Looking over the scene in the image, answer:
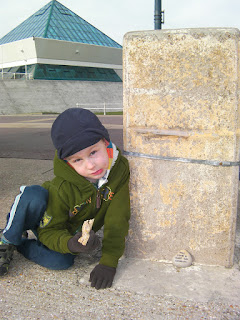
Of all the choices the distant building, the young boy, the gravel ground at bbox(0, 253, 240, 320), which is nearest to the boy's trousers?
the young boy

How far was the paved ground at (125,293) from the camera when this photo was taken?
172cm

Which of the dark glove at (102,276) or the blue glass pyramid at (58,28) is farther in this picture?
the blue glass pyramid at (58,28)

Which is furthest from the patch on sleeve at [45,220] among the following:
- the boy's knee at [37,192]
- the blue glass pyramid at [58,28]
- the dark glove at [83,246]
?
the blue glass pyramid at [58,28]

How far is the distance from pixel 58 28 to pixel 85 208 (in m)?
43.1

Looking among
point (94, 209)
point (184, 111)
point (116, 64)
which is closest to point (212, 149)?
point (184, 111)

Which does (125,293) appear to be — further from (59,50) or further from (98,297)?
(59,50)

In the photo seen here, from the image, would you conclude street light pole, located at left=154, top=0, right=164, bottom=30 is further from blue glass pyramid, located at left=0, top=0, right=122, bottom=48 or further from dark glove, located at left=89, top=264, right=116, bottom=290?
blue glass pyramid, located at left=0, top=0, right=122, bottom=48

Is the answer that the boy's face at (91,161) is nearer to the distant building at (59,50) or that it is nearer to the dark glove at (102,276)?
the dark glove at (102,276)

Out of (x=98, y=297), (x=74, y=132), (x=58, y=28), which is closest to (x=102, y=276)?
(x=98, y=297)

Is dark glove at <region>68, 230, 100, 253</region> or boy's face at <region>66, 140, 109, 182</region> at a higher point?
boy's face at <region>66, 140, 109, 182</region>

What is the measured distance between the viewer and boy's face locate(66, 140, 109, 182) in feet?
6.40

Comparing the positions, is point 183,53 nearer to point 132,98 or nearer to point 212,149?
point 132,98

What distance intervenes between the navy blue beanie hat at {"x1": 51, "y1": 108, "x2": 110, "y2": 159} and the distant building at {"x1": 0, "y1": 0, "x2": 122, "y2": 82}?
33.5m

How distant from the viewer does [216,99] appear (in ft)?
6.46
